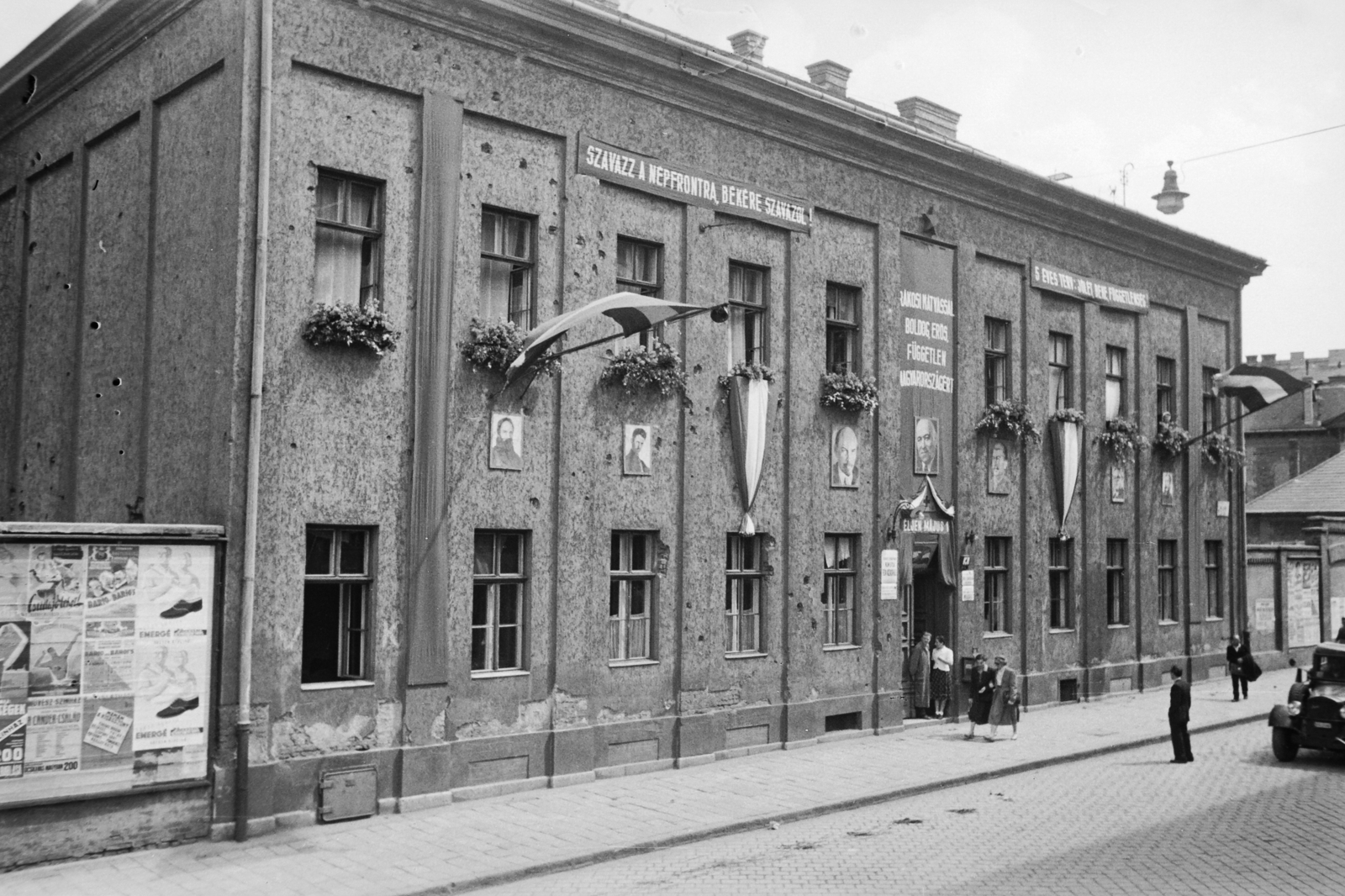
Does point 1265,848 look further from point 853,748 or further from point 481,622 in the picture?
point 481,622

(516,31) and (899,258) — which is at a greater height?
(516,31)

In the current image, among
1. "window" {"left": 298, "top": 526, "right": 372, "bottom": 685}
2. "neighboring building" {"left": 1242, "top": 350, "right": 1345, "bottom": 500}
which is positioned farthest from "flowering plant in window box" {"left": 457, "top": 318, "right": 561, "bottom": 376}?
"neighboring building" {"left": 1242, "top": 350, "right": 1345, "bottom": 500}

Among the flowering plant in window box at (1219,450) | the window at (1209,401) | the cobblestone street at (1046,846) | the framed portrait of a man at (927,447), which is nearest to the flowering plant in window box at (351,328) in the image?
the cobblestone street at (1046,846)

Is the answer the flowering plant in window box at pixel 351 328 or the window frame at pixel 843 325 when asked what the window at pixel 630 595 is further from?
the window frame at pixel 843 325

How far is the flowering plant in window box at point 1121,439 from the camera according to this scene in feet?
91.3

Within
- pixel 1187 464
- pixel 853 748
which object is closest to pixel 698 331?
pixel 853 748

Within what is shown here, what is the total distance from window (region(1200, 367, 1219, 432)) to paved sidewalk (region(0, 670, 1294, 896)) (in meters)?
11.8

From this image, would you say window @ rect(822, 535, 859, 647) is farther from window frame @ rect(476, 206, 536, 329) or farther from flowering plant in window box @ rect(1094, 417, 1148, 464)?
flowering plant in window box @ rect(1094, 417, 1148, 464)

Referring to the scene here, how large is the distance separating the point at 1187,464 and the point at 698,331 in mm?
16556

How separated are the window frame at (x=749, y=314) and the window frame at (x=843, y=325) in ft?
5.12

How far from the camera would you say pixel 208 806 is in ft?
45.6

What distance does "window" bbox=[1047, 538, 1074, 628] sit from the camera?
26766 mm

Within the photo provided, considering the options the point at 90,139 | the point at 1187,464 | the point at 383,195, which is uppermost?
the point at 90,139

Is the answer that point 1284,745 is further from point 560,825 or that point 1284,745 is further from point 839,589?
point 560,825
